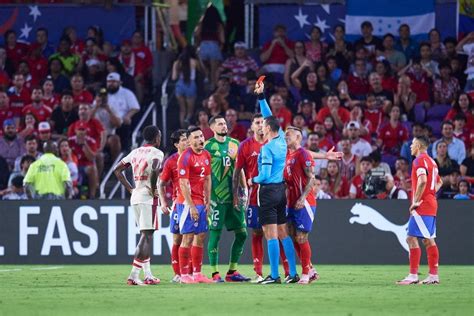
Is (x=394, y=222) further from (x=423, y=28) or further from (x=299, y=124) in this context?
(x=423, y=28)

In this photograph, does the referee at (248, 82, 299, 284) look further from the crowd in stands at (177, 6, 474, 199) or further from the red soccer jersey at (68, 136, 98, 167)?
the red soccer jersey at (68, 136, 98, 167)

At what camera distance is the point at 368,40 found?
27641mm

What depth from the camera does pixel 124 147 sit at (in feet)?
88.2

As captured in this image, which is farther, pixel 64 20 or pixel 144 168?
pixel 64 20

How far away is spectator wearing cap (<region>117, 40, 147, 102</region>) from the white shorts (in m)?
11.5

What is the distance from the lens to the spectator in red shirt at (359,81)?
27.0 metres

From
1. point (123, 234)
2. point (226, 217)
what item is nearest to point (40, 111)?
point (123, 234)

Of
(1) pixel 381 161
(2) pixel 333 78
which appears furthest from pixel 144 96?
(1) pixel 381 161

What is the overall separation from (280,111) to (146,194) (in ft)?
30.0

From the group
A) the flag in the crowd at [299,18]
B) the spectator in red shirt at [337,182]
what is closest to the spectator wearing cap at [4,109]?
the flag in the crowd at [299,18]

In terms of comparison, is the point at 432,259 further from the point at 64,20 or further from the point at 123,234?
the point at 64,20

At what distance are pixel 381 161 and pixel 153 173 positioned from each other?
902 cm

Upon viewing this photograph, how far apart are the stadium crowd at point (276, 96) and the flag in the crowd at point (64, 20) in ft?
1.18

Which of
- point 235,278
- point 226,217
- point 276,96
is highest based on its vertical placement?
point 276,96
